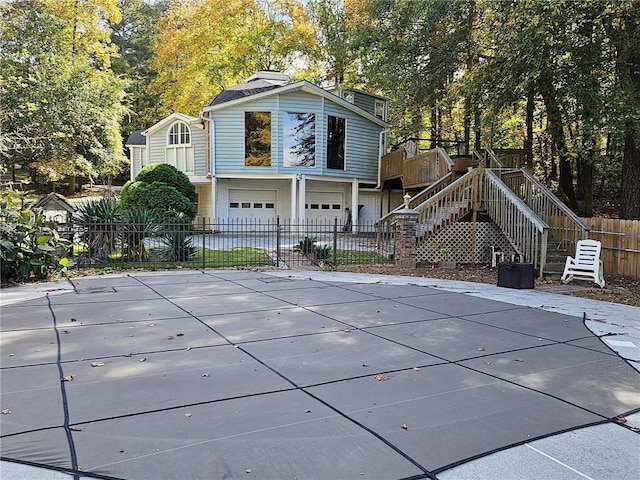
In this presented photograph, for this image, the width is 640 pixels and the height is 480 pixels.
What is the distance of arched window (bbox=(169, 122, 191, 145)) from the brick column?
42.0ft

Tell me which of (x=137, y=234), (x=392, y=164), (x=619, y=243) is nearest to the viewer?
(x=619, y=243)

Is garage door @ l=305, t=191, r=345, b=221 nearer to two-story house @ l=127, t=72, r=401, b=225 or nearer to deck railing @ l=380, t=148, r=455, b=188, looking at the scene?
two-story house @ l=127, t=72, r=401, b=225

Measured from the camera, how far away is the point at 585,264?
32.4 ft

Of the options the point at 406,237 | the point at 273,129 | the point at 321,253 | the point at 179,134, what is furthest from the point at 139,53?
the point at 406,237

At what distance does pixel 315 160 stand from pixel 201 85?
520 inches

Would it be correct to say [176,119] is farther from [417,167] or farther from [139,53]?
[139,53]

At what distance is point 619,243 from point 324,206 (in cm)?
1259

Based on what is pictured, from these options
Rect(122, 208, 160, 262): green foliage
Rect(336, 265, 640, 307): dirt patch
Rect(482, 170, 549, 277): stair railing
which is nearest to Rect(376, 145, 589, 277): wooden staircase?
Rect(482, 170, 549, 277): stair railing

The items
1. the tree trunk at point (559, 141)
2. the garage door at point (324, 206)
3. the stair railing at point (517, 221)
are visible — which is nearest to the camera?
the stair railing at point (517, 221)

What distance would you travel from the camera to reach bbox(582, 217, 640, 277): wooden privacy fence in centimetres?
1028

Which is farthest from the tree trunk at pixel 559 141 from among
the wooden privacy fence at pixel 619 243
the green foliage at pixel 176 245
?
the green foliage at pixel 176 245

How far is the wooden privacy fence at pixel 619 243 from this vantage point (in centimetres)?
Result: 1028

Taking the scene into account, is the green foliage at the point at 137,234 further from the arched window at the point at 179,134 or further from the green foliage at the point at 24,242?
the arched window at the point at 179,134

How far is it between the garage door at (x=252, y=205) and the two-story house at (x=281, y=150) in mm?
43
